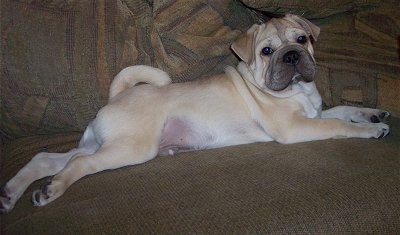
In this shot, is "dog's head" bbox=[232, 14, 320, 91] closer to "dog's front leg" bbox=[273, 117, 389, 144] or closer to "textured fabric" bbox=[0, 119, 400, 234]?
"dog's front leg" bbox=[273, 117, 389, 144]

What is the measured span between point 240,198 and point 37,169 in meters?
0.96

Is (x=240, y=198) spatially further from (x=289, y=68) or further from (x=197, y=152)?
(x=289, y=68)

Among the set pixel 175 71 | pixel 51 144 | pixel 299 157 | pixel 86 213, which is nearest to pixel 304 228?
pixel 299 157

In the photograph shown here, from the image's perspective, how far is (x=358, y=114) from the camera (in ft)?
7.06

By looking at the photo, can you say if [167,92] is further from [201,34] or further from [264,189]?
[264,189]

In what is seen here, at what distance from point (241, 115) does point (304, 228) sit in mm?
898

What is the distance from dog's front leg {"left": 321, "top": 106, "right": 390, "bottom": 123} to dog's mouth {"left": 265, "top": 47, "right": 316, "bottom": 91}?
1.00 ft

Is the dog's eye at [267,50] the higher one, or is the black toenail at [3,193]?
the dog's eye at [267,50]

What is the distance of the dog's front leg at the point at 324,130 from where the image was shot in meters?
1.89

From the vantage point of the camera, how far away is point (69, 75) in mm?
2049

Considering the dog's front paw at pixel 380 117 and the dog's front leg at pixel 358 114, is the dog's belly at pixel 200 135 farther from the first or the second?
the dog's front paw at pixel 380 117

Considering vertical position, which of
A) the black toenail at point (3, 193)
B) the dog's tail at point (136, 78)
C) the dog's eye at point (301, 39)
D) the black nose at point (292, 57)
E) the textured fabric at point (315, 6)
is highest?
the textured fabric at point (315, 6)

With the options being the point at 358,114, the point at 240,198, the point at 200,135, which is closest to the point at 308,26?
the point at 358,114

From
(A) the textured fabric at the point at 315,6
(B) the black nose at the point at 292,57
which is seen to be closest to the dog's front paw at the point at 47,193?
(B) the black nose at the point at 292,57
